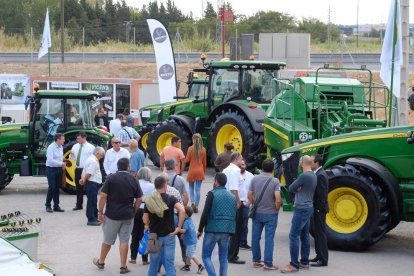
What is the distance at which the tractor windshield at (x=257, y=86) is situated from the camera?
2275cm

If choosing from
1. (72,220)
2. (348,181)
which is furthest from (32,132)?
(348,181)

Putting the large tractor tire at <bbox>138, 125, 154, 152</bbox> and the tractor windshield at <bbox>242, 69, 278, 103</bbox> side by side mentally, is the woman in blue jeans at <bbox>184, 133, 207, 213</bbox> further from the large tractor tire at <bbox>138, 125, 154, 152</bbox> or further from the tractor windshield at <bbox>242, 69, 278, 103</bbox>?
the large tractor tire at <bbox>138, 125, 154, 152</bbox>

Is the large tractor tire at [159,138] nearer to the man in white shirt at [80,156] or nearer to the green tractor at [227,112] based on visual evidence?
the green tractor at [227,112]

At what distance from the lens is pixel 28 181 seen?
22.3 m

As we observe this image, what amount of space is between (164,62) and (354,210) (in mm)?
17286

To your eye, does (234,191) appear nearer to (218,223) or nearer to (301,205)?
(301,205)

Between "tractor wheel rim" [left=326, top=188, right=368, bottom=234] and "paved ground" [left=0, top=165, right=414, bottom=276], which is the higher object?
"tractor wheel rim" [left=326, top=188, right=368, bottom=234]

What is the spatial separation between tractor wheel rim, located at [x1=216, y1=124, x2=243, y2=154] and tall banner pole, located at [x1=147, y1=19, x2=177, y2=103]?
7.72m

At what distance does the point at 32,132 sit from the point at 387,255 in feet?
30.3

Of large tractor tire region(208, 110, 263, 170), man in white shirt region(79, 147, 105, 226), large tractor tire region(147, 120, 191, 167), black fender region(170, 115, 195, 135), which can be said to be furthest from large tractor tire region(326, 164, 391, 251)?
large tractor tire region(147, 120, 191, 167)

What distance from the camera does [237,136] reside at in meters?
21.8

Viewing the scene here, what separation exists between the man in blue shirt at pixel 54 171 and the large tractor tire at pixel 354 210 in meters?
5.88

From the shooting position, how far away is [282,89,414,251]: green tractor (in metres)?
13.6

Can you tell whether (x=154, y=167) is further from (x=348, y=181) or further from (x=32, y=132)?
(x=348, y=181)
